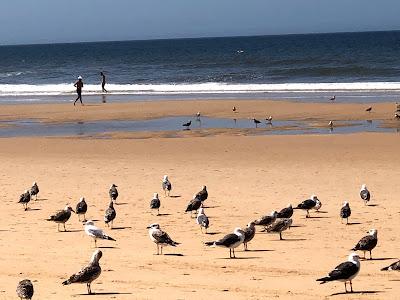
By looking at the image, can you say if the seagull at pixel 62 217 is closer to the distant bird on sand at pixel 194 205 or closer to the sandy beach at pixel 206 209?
the sandy beach at pixel 206 209

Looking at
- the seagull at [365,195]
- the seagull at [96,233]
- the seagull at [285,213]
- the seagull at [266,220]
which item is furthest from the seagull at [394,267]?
the seagull at [365,195]

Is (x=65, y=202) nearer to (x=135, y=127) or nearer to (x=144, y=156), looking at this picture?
(x=144, y=156)

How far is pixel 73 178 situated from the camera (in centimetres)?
2138

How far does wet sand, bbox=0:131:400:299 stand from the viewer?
39.0 ft

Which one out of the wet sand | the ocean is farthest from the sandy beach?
the ocean

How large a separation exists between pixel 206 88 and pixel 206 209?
40801 millimetres

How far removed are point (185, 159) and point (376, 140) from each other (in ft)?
20.4

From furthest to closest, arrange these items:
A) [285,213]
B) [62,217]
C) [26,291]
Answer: [285,213]
[62,217]
[26,291]

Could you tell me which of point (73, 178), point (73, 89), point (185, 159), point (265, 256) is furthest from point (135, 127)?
point (73, 89)

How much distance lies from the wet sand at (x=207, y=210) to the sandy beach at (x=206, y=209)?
0.09 feet

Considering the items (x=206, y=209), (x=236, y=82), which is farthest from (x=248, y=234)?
(x=236, y=82)

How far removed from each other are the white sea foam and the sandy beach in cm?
2440

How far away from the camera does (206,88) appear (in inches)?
2287

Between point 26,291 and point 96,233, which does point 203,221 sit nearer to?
point 96,233
